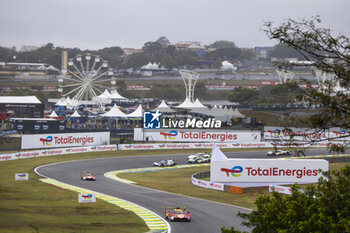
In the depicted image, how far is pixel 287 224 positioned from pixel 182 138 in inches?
2556

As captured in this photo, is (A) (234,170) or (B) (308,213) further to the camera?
(A) (234,170)

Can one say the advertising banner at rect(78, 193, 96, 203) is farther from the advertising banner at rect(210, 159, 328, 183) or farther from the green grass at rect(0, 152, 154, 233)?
the advertising banner at rect(210, 159, 328, 183)

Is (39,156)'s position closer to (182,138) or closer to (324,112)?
(182,138)

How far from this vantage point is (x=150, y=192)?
44844mm

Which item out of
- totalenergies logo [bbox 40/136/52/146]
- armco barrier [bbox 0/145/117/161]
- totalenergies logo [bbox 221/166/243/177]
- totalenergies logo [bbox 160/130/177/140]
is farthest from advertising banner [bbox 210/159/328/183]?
totalenergies logo [bbox 160/130/177/140]

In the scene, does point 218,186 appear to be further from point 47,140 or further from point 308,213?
point 47,140

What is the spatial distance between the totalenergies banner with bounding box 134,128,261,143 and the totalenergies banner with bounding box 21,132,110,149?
5.94 m

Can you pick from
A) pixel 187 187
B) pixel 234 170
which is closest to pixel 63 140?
pixel 187 187

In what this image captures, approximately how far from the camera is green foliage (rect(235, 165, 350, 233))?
676 inches

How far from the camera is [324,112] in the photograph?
17.1 meters

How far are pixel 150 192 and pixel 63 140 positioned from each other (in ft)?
111

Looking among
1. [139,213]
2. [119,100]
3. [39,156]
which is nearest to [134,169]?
[39,156]

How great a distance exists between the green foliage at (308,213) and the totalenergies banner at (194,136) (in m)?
62.2

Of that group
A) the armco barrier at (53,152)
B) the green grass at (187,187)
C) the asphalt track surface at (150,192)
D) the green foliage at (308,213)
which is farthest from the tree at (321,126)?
the armco barrier at (53,152)
